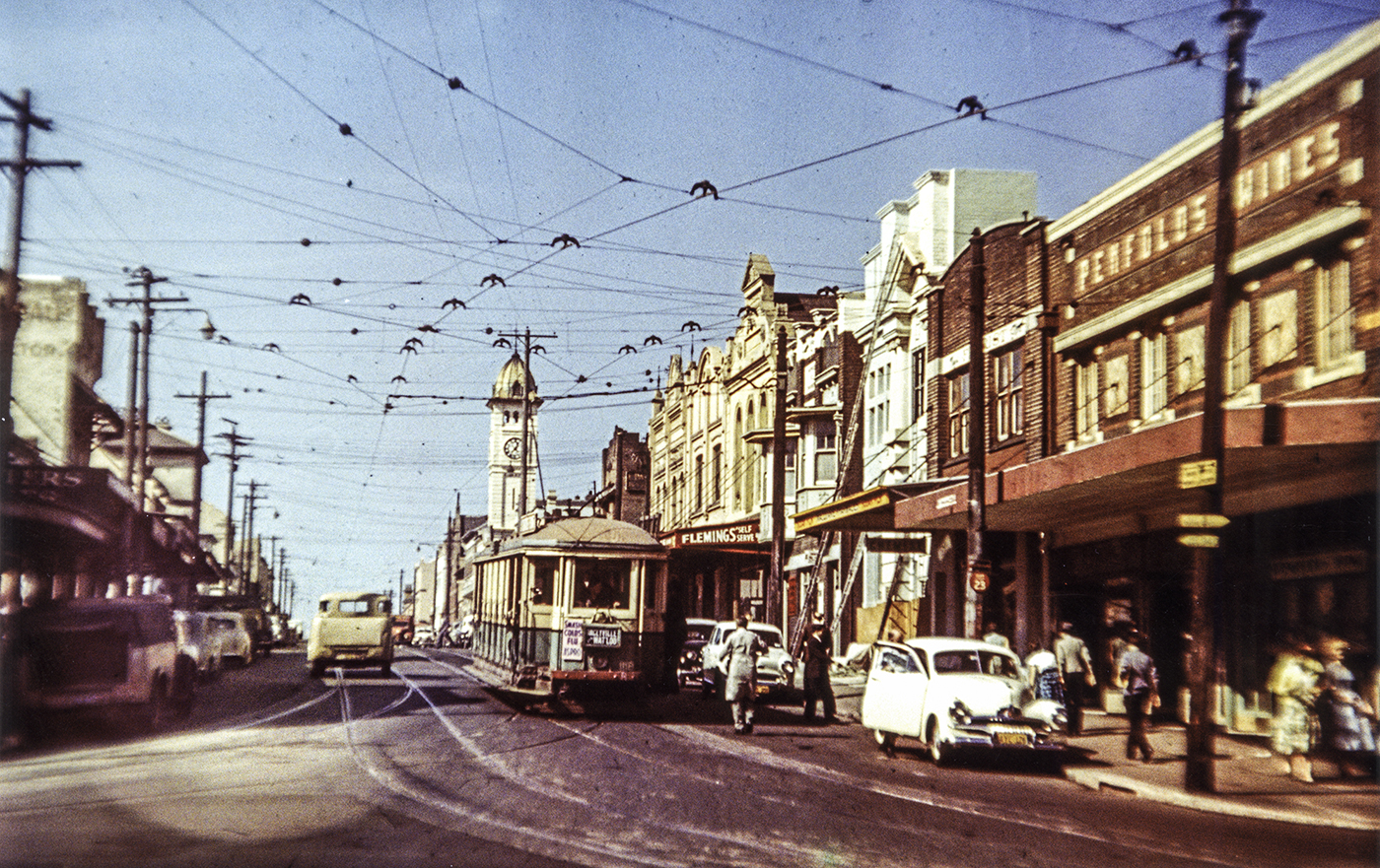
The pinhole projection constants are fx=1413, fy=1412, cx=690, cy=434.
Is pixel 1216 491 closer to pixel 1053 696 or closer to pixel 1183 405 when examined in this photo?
pixel 1053 696

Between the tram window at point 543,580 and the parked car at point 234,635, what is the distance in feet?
64.3

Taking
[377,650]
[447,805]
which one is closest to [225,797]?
[447,805]

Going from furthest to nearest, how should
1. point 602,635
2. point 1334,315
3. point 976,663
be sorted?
1. point 602,635
2. point 1334,315
3. point 976,663

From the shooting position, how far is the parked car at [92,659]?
18312 millimetres

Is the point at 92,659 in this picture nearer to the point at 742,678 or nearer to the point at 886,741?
the point at 742,678

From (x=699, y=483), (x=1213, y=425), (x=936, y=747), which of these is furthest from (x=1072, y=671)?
(x=699, y=483)

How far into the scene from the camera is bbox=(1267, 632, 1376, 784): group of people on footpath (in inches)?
635

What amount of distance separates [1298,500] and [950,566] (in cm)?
1334

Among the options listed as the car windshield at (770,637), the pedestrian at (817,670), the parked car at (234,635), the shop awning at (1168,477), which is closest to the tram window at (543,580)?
the pedestrian at (817,670)

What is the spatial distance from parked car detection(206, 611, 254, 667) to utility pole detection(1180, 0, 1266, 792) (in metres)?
30.4

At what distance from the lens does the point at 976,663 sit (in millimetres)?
18828

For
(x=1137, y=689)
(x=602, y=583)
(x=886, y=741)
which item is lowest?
(x=886, y=741)

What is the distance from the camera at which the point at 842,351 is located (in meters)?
41.8

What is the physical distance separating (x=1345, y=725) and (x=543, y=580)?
1212cm
